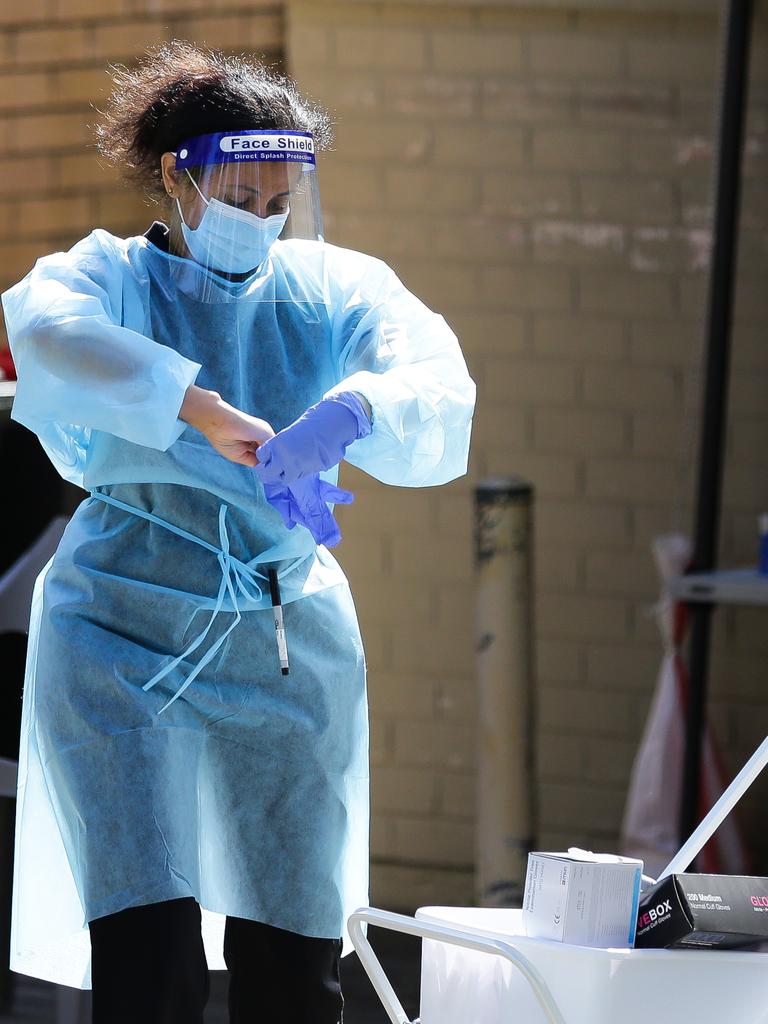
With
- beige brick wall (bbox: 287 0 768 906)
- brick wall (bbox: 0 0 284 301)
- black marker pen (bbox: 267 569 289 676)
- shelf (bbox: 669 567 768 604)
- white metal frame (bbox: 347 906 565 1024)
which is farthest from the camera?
brick wall (bbox: 0 0 284 301)

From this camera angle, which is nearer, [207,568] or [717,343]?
[207,568]

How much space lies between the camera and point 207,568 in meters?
2.21

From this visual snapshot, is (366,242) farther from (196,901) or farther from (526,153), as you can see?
(196,901)

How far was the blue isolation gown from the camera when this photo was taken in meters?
2.11

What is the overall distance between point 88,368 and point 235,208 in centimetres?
32

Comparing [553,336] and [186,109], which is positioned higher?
[186,109]

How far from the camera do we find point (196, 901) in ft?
7.01

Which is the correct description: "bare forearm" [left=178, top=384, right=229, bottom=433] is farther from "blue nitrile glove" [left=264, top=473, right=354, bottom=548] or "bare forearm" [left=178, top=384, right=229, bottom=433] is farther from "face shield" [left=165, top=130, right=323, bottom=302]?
"face shield" [left=165, top=130, right=323, bottom=302]

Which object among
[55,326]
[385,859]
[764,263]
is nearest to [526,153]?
[764,263]

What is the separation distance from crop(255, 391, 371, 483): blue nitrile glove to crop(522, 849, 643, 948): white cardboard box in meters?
0.57

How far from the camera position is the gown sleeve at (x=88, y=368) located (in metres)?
2.06

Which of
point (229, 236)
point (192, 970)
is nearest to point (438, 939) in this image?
point (192, 970)

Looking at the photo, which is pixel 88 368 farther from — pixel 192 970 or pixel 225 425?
pixel 192 970

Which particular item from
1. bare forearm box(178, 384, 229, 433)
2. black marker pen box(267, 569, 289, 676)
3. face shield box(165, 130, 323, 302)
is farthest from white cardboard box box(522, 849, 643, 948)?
face shield box(165, 130, 323, 302)
